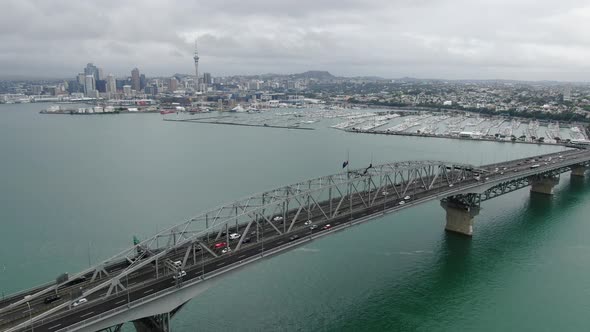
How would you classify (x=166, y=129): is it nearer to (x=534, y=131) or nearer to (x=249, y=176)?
(x=249, y=176)

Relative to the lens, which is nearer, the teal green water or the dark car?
the dark car

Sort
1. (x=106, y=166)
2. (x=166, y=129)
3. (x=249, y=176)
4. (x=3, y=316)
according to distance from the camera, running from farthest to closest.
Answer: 1. (x=166, y=129)
2. (x=106, y=166)
3. (x=249, y=176)
4. (x=3, y=316)

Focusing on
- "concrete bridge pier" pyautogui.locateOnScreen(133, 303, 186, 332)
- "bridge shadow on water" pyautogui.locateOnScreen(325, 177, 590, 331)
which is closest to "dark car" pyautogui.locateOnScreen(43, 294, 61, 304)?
"concrete bridge pier" pyautogui.locateOnScreen(133, 303, 186, 332)

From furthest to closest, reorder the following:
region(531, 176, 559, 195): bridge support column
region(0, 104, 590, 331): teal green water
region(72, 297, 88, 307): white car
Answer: region(531, 176, 559, 195): bridge support column, region(0, 104, 590, 331): teal green water, region(72, 297, 88, 307): white car

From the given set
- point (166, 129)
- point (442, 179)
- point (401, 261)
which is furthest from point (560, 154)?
point (166, 129)

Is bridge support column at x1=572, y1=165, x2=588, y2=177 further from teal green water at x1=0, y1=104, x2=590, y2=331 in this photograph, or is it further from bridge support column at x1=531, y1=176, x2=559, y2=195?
bridge support column at x1=531, y1=176, x2=559, y2=195

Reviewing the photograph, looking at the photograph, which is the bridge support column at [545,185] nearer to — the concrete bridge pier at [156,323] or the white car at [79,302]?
the concrete bridge pier at [156,323]
